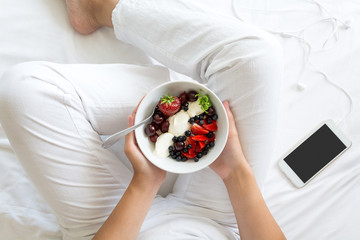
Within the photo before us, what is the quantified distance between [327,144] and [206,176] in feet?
1.41

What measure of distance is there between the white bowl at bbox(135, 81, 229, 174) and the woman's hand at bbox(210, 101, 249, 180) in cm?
6

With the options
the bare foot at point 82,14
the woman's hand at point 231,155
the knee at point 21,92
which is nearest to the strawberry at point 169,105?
the woman's hand at point 231,155

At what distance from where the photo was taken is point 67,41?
93 centimetres

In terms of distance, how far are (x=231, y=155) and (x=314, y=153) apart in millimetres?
373

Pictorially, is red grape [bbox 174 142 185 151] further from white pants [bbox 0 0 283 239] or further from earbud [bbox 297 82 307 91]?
earbud [bbox 297 82 307 91]

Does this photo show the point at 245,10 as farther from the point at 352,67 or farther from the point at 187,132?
the point at 187,132

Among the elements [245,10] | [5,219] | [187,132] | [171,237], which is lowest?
[5,219]

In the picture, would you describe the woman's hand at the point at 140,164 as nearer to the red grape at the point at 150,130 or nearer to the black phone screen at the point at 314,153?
the red grape at the point at 150,130

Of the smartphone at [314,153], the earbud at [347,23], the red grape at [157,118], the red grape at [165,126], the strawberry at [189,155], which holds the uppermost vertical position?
the earbud at [347,23]

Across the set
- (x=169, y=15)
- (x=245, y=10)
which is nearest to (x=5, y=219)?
(x=169, y=15)

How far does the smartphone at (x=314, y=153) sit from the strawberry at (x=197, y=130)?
402 mm

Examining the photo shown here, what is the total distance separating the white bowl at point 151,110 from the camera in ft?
2.00

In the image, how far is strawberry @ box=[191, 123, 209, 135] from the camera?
626 millimetres

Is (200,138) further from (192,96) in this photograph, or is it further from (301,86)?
(301,86)
